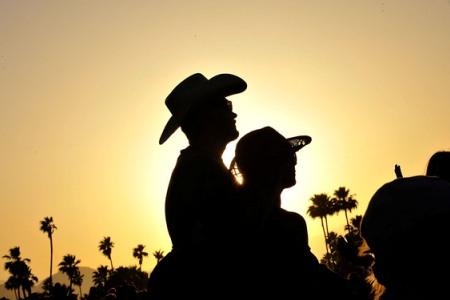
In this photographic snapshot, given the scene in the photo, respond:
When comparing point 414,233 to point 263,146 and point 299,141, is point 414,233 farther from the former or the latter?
point 299,141

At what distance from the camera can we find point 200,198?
381 cm

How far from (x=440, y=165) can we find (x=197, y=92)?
1812 mm

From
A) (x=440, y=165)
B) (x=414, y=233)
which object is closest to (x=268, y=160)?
(x=440, y=165)

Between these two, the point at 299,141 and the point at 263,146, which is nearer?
the point at 263,146

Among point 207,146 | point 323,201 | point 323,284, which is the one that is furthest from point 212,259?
point 323,201

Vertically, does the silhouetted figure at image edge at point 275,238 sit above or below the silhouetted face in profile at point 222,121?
below

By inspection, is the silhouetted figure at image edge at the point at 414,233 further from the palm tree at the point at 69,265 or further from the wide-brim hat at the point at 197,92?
the palm tree at the point at 69,265

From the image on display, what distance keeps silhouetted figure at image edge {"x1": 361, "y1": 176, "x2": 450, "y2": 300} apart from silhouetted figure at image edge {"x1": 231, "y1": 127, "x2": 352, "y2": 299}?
156 cm

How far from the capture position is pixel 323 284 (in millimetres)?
3475

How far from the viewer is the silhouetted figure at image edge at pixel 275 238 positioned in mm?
3482

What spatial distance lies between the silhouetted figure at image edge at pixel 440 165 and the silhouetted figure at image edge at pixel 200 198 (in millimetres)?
1480

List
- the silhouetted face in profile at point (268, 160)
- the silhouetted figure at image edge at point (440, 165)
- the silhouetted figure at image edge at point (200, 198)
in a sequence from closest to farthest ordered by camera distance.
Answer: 1. the silhouetted figure at image edge at point (200, 198)
2. the silhouetted face in profile at point (268, 160)
3. the silhouetted figure at image edge at point (440, 165)

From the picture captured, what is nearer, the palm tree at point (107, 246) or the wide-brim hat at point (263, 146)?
the wide-brim hat at point (263, 146)

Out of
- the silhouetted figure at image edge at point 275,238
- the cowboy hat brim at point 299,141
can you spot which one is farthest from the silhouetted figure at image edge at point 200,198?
the cowboy hat brim at point 299,141
